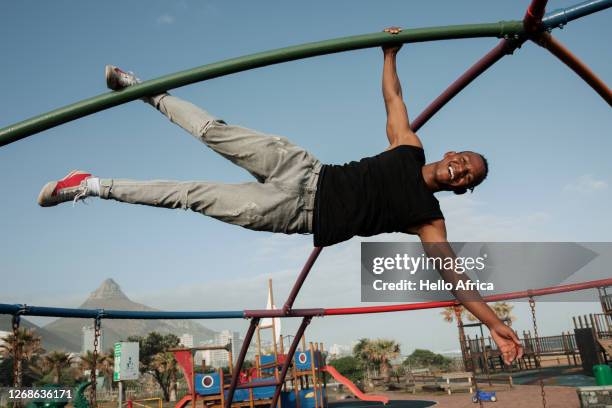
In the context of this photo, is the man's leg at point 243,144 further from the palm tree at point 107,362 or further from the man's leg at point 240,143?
the palm tree at point 107,362

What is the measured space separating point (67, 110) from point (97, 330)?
2.36 metres

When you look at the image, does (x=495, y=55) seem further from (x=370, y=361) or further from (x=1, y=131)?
(x=370, y=361)

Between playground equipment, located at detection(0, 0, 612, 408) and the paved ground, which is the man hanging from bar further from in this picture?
the paved ground

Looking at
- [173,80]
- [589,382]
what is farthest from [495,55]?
[589,382]

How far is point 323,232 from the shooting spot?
2.94 m

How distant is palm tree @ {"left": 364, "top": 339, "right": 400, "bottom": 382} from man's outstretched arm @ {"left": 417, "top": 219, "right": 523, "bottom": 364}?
39868 mm

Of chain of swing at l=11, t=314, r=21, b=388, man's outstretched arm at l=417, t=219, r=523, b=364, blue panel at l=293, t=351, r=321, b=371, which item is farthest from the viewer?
blue panel at l=293, t=351, r=321, b=371

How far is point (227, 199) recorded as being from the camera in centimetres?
287

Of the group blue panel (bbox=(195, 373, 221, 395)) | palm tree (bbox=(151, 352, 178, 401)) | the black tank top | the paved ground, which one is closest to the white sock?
the black tank top

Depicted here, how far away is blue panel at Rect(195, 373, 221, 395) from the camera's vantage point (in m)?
11.7

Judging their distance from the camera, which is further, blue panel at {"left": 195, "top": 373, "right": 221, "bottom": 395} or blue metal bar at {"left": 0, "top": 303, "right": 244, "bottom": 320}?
blue panel at {"left": 195, "top": 373, "right": 221, "bottom": 395}

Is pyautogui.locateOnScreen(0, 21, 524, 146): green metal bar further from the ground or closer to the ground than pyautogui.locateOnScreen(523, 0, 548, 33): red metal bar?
closer to the ground

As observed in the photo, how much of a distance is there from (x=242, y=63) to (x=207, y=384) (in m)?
10.4

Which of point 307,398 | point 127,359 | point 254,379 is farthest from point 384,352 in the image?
point 254,379
